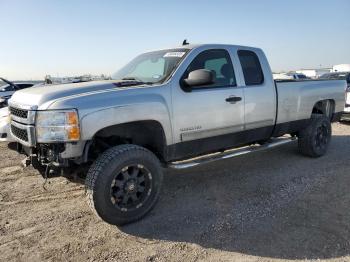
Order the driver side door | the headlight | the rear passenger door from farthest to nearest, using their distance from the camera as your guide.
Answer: the rear passenger door < the driver side door < the headlight

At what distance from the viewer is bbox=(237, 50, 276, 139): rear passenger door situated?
5.26 m

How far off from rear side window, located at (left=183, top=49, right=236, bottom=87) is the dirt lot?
1.50 m

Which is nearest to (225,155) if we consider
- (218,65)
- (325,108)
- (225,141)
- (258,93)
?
(225,141)

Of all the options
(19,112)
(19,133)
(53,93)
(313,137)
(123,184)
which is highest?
(53,93)

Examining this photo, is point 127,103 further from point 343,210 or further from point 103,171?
point 343,210

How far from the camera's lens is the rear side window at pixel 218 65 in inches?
190

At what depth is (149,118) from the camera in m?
4.13

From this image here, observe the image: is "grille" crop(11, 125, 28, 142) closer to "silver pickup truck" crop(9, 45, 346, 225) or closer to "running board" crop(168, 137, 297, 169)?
"silver pickup truck" crop(9, 45, 346, 225)

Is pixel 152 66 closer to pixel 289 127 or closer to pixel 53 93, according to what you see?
pixel 53 93

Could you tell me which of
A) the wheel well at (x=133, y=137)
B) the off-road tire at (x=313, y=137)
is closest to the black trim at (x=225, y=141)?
the wheel well at (x=133, y=137)

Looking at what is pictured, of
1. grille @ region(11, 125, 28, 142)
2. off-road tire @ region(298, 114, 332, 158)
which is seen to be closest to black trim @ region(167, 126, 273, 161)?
off-road tire @ region(298, 114, 332, 158)

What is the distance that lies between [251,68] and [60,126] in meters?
3.12

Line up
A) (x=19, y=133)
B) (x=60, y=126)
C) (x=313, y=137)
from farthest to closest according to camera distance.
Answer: (x=313, y=137)
(x=19, y=133)
(x=60, y=126)

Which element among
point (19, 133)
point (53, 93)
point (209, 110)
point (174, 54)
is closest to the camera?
point (53, 93)
